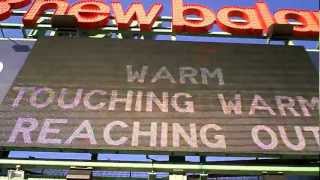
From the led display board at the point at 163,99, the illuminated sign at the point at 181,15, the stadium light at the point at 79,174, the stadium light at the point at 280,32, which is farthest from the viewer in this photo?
the illuminated sign at the point at 181,15

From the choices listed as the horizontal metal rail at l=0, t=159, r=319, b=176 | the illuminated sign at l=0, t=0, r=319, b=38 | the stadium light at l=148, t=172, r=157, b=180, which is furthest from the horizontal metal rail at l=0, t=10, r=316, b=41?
the stadium light at l=148, t=172, r=157, b=180

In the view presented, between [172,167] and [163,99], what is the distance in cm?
192

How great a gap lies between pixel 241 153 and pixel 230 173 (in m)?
0.55

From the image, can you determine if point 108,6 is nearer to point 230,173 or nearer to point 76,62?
point 76,62

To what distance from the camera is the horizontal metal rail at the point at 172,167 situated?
48.2 ft

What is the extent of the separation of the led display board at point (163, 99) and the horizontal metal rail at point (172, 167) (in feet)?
1.17

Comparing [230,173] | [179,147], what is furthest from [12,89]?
[230,173]

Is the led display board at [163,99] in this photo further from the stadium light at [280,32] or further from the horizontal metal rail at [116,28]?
the horizontal metal rail at [116,28]

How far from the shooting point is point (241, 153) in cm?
1467

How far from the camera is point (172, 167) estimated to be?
1471cm

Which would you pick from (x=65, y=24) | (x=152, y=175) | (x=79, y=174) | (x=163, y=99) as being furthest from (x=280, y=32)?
(x=79, y=174)

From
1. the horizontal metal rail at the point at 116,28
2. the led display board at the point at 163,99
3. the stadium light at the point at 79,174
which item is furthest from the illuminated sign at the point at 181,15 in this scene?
the stadium light at the point at 79,174

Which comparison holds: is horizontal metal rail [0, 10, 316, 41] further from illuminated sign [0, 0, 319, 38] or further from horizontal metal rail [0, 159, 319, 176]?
horizontal metal rail [0, 159, 319, 176]

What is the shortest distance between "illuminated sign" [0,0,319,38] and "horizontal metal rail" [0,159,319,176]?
5.26 meters
